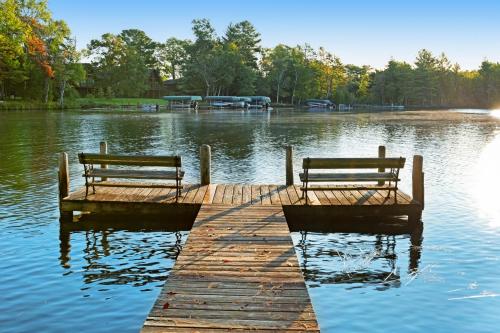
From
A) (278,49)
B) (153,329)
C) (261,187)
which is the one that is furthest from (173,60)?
(153,329)

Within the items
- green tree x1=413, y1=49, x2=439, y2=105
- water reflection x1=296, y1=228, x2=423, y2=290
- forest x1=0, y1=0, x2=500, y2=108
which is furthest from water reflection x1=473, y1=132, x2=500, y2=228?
green tree x1=413, y1=49, x2=439, y2=105

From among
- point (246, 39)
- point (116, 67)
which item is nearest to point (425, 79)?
point (246, 39)

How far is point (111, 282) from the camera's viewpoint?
10062 millimetres

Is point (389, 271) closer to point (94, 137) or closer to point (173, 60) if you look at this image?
point (94, 137)

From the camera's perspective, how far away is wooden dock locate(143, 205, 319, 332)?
6613mm

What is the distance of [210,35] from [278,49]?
21424 millimetres

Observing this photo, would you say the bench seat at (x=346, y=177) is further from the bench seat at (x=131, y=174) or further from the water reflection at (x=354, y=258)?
the bench seat at (x=131, y=174)

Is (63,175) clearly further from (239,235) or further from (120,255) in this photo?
(239,235)

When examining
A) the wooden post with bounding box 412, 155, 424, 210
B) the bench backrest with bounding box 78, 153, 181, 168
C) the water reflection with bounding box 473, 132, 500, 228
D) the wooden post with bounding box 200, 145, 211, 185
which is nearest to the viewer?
the bench backrest with bounding box 78, 153, 181, 168

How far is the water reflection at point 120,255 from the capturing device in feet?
34.2

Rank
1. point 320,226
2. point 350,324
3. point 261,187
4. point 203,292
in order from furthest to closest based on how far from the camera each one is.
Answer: point 261,187 → point 320,226 → point 350,324 → point 203,292

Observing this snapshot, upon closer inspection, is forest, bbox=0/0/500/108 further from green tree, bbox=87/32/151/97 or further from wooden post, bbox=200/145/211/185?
wooden post, bbox=200/145/211/185

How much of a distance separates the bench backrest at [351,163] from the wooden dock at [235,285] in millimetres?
2644

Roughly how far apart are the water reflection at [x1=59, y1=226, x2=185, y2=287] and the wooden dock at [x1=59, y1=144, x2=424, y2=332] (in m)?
0.75
